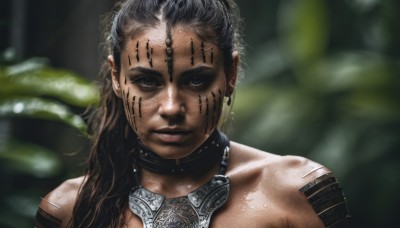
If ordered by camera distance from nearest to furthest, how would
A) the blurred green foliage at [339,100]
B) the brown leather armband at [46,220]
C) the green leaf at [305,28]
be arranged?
the brown leather armband at [46,220] → the blurred green foliage at [339,100] → the green leaf at [305,28]

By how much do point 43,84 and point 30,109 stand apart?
17cm

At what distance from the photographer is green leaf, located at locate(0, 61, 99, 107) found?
485 centimetres

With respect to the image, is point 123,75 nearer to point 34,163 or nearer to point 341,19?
point 34,163

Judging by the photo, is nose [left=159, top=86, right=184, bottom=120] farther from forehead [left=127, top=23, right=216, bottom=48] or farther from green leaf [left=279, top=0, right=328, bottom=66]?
green leaf [left=279, top=0, right=328, bottom=66]

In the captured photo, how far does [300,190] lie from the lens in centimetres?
396

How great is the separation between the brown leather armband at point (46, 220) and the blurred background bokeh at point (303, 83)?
110 cm

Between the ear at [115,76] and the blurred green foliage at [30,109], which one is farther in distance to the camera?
the blurred green foliage at [30,109]

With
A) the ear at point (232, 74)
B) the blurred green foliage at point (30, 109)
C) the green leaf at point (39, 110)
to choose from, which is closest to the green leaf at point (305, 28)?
the blurred green foliage at point (30, 109)

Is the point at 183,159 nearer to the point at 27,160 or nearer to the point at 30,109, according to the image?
the point at 30,109

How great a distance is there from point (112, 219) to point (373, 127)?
14.3ft

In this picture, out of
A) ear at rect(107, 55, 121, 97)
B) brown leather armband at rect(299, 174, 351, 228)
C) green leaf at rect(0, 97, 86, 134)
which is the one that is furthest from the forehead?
green leaf at rect(0, 97, 86, 134)

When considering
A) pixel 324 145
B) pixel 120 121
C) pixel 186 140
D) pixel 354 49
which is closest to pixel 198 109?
pixel 186 140

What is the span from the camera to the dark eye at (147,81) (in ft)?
12.8

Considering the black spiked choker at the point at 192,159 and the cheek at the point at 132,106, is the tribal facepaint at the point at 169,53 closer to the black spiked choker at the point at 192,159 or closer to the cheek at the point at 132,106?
the cheek at the point at 132,106
